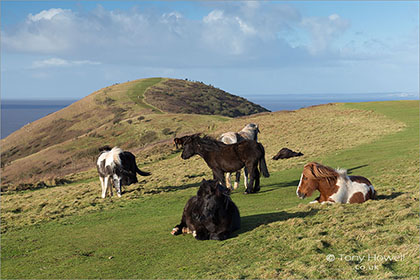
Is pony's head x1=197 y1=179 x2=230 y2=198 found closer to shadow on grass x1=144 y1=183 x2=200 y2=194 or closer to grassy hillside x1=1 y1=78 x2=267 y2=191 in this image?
shadow on grass x1=144 y1=183 x2=200 y2=194

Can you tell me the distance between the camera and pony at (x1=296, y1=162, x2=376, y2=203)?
1218cm

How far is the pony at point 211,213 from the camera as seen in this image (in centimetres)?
947

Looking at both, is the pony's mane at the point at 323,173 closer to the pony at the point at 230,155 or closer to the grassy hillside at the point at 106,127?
the pony at the point at 230,155

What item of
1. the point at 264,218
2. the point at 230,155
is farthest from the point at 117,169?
the point at 264,218

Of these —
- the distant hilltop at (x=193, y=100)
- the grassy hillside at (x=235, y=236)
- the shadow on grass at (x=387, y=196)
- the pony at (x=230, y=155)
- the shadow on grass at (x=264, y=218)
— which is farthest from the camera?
the distant hilltop at (x=193, y=100)

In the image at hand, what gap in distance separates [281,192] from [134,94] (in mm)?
102952

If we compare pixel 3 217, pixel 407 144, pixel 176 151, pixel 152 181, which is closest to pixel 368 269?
pixel 3 217

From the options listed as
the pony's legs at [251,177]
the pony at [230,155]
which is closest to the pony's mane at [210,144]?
the pony at [230,155]

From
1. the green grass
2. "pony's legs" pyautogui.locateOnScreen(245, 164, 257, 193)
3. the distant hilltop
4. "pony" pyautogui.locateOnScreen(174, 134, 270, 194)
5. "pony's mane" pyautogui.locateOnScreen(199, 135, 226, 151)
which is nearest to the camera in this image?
"pony" pyautogui.locateOnScreen(174, 134, 270, 194)

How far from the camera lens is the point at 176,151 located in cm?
4328

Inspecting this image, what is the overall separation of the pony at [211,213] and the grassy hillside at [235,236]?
0.87 ft

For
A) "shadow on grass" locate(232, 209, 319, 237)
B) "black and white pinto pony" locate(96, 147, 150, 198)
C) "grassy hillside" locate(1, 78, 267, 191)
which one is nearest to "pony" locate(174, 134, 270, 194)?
"shadow on grass" locate(232, 209, 319, 237)

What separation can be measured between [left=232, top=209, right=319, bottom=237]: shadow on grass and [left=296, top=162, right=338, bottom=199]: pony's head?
2.85 feet

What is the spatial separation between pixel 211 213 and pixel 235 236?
102 cm
